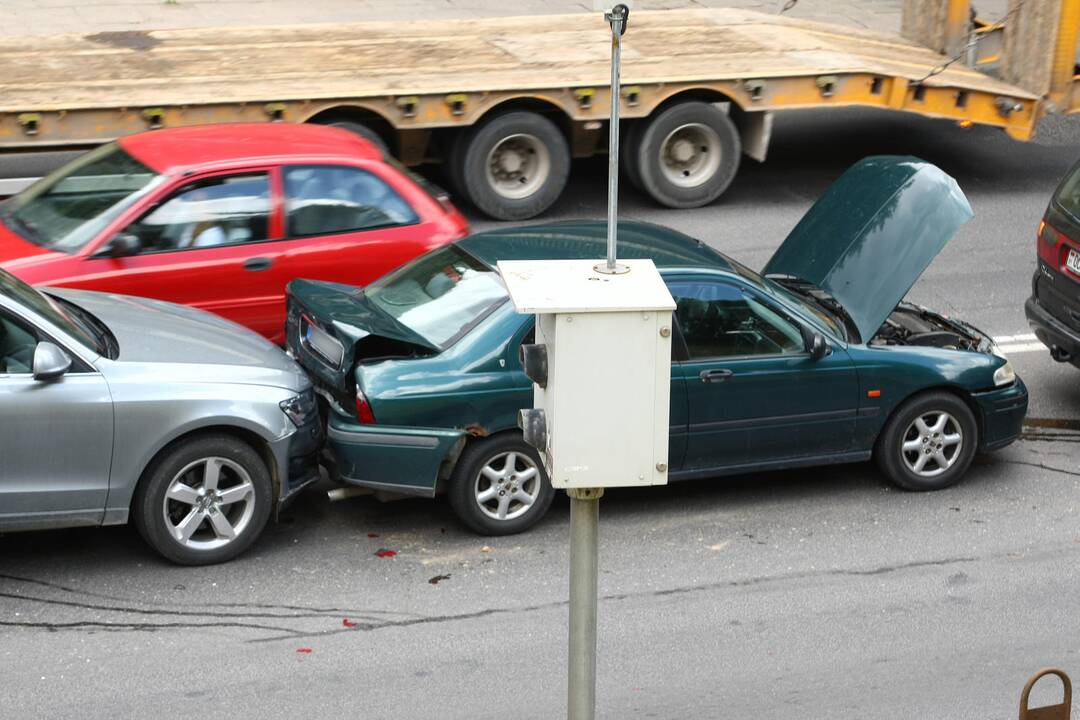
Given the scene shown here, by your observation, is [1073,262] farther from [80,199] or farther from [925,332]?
[80,199]

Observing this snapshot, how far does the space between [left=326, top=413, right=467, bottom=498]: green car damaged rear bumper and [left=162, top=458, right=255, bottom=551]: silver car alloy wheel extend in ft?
1.69

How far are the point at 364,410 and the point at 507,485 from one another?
2.81ft

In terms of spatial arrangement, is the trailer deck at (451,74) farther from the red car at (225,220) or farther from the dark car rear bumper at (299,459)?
the dark car rear bumper at (299,459)

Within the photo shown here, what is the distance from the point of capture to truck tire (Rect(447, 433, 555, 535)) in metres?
8.21

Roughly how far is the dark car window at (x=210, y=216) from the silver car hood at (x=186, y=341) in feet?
2.60

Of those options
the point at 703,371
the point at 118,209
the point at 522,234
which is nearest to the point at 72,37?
the point at 118,209

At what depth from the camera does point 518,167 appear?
13.8 meters

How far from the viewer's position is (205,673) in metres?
6.96

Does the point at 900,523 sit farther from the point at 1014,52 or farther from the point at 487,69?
the point at 1014,52

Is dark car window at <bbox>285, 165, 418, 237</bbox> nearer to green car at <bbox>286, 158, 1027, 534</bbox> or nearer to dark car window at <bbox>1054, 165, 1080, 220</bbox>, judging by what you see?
green car at <bbox>286, 158, 1027, 534</bbox>

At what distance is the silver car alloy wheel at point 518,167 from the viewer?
1367 cm

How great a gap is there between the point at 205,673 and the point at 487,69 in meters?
7.78

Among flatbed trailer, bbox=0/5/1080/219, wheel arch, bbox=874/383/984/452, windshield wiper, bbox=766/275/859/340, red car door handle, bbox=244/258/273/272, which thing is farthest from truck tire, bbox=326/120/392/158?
wheel arch, bbox=874/383/984/452

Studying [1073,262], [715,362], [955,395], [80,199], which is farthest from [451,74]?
[955,395]
